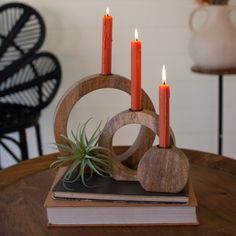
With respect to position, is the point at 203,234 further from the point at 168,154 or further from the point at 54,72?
the point at 54,72

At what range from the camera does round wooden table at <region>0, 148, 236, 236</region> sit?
0.75 metres

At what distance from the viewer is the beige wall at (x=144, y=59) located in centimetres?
198

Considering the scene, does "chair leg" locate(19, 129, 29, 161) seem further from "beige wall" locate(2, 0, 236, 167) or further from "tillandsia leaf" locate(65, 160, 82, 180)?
"tillandsia leaf" locate(65, 160, 82, 180)

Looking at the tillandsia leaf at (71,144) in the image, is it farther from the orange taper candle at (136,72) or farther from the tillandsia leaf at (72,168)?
the orange taper candle at (136,72)

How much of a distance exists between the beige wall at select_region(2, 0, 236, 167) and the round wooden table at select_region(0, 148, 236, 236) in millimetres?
973

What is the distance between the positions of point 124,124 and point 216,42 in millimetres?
981

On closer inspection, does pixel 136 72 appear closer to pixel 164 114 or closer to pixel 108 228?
pixel 164 114

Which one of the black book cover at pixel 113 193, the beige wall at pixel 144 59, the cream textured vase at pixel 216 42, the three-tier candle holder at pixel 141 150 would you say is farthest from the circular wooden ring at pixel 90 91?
the beige wall at pixel 144 59

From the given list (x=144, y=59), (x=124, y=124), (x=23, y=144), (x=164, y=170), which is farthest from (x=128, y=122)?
(x=144, y=59)

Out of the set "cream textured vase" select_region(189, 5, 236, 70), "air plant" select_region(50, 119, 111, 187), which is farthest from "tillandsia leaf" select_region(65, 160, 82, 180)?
"cream textured vase" select_region(189, 5, 236, 70)

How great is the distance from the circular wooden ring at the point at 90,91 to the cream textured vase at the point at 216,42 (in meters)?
0.87

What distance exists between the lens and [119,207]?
750 mm

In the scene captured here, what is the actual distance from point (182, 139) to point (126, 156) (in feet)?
4.31

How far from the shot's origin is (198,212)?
2.65 feet
